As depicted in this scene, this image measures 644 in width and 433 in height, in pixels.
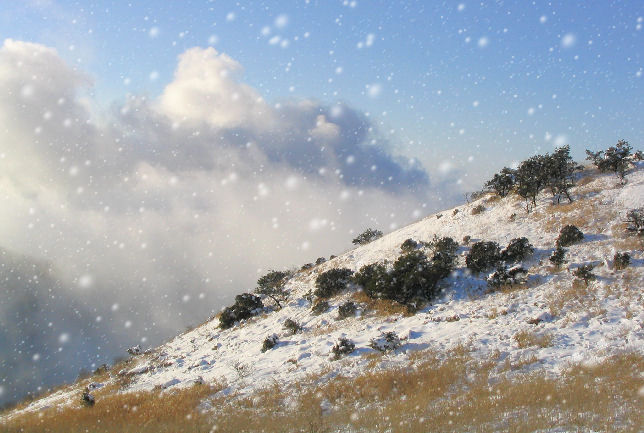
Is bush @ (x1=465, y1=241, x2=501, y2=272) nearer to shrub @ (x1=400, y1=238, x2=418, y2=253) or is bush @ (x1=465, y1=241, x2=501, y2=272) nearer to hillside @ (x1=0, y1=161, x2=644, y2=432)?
hillside @ (x1=0, y1=161, x2=644, y2=432)

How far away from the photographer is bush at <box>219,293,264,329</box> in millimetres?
30797

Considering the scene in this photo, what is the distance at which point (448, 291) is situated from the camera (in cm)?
2302

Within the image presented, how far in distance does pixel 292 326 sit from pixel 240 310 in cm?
858

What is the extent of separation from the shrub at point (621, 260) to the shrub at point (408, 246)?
46.0 ft

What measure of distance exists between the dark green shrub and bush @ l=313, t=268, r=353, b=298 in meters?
0.94

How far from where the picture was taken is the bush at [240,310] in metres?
30.8

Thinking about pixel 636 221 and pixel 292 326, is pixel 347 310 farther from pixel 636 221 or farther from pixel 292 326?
pixel 636 221

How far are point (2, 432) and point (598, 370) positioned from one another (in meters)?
18.5

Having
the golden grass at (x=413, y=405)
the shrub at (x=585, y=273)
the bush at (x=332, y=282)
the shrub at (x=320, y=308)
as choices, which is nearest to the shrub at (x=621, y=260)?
the shrub at (x=585, y=273)

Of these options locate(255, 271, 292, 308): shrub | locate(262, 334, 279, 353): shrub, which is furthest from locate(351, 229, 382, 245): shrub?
locate(262, 334, 279, 353): shrub

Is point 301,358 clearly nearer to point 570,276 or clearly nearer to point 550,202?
point 570,276

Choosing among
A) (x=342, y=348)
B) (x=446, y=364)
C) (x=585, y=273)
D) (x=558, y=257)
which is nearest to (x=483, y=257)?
(x=558, y=257)

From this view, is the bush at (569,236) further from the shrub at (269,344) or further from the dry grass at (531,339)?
the shrub at (269,344)

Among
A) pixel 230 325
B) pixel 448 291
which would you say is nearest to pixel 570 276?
pixel 448 291
